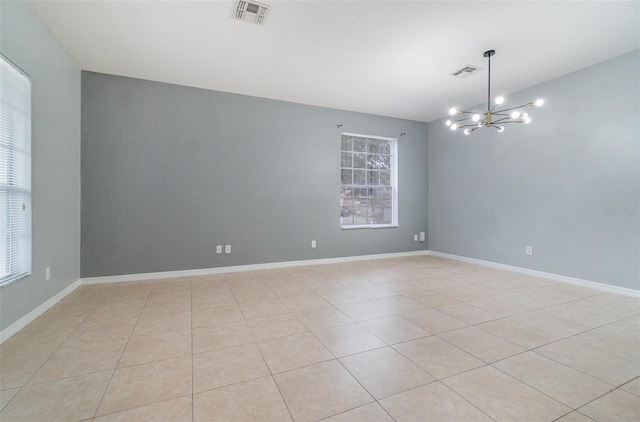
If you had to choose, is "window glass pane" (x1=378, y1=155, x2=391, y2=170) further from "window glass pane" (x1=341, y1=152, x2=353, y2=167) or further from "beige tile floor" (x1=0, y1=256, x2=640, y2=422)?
"beige tile floor" (x1=0, y1=256, x2=640, y2=422)

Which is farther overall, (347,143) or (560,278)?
(347,143)

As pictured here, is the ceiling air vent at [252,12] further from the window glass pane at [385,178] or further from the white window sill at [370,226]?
the window glass pane at [385,178]

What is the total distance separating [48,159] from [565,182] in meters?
6.38

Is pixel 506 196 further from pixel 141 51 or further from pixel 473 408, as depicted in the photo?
pixel 141 51

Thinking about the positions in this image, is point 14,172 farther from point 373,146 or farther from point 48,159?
point 373,146

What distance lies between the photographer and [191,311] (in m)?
2.81

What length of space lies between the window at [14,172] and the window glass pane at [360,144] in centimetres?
449

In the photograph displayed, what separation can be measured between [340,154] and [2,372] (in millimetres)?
4750

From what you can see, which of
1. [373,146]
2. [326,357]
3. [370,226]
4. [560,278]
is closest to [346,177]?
[373,146]

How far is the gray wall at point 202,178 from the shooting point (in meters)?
3.78

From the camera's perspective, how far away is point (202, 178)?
14.0 feet

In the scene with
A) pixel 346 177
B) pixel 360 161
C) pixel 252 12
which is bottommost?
pixel 346 177

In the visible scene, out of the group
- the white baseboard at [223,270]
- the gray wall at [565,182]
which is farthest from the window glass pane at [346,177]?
the gray wall at [565,182]

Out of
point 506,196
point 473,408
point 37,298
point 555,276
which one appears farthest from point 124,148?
point 555,276
